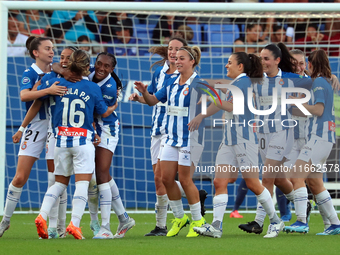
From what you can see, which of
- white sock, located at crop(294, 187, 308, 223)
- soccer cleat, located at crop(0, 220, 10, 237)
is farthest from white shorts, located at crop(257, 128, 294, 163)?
soccer cleat, located at crop(0, 220, 10, 237)

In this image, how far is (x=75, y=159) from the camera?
4.96 metres

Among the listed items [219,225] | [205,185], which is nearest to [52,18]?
[205,185]

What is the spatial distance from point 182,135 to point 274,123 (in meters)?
0.98

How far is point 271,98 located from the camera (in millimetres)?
5762

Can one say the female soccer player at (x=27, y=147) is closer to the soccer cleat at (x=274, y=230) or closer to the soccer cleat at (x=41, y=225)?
the soccer cleat at (x=41, y=225)

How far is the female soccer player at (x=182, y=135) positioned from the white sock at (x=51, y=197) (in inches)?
38.1

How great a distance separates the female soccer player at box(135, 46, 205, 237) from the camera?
17.2 feet

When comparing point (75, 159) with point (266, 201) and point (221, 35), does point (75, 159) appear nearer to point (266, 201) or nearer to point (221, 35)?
point (266, 201)

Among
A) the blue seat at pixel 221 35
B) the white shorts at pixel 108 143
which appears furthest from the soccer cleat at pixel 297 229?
the blue seat at pixel 221 35

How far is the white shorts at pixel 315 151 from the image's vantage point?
5.42m

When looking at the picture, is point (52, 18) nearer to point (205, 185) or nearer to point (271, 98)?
point (205, 185)

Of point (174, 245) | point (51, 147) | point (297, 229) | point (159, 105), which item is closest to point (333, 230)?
point (297, 229)

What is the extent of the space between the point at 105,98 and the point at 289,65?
2006 millimetres

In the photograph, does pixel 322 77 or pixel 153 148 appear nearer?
pixel 322 77
